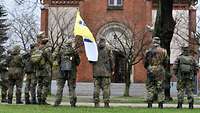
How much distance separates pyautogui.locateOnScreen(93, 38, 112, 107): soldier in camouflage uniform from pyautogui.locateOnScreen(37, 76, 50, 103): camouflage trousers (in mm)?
1789

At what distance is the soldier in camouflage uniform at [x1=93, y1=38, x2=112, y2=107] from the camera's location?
59.9 ft

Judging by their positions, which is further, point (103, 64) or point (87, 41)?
point (87, 41)

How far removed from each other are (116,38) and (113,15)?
3278 millimetres

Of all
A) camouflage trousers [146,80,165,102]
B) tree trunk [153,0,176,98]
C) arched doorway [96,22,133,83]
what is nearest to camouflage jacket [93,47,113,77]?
camouflage trousers [146,80,165,102]

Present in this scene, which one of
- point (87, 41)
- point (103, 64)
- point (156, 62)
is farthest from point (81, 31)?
point (156, 62)

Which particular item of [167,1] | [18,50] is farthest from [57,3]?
[18,50]

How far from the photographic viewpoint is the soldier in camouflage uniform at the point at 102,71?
18250mm

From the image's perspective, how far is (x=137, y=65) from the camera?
159 feet

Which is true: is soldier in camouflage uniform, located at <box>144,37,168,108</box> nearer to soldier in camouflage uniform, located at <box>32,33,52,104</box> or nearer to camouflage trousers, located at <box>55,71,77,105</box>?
camouflage trousers, located at <box>55,71,77,105</box>

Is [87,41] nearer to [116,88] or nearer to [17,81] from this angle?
[17,81]

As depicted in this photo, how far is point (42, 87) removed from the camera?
63.5 feet

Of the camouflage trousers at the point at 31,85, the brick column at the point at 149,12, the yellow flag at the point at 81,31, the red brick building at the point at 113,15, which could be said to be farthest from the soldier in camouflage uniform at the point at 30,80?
the brick column at the point at 149,12

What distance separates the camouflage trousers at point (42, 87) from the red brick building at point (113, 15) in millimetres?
28572

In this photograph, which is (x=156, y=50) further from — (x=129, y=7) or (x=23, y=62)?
(x=129, y=7)
